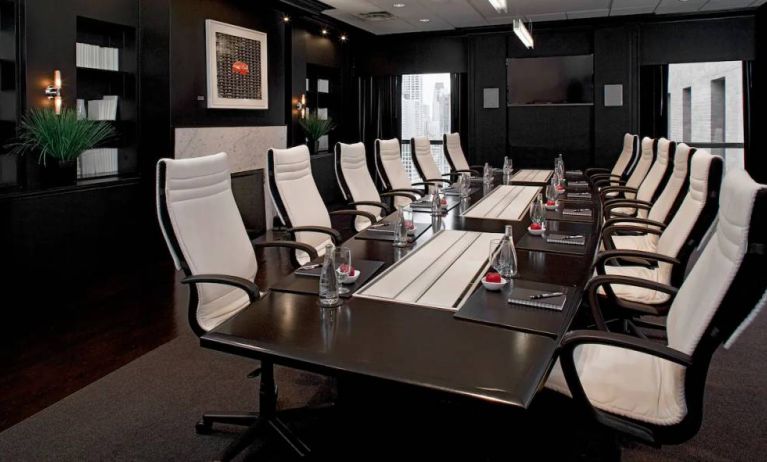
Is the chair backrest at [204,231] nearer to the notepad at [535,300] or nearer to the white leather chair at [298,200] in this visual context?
the white leather chair at [298,200]

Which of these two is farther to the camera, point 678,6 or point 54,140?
point 678,6

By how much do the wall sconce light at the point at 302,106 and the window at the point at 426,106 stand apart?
7.69 ft

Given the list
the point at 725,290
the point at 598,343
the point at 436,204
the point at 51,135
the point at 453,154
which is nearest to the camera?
the point at 725,290

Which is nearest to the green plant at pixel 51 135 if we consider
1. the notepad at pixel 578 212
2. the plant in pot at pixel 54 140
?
the plant in pot at pixel 54 140

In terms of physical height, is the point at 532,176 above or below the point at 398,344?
above

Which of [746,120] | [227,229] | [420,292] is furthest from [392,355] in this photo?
[746,120]

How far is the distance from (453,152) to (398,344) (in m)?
6.10

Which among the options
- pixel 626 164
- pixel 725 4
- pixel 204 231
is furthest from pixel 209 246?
pixel 725 4

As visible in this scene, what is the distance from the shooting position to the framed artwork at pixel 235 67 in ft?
19.2

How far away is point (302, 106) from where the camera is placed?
7.80 meters

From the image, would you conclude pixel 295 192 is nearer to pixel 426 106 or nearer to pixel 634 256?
pixel 634 256

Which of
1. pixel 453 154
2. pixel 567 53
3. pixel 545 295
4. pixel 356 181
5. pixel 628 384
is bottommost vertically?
pixel 628 384

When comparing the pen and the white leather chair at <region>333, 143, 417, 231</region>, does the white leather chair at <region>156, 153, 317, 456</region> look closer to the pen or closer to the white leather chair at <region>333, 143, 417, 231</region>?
the pen

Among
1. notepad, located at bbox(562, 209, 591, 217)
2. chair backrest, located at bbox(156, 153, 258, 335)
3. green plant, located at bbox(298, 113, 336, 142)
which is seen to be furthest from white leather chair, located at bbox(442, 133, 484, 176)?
chair backrest, located at bbox(156, 153, 258, 335)
